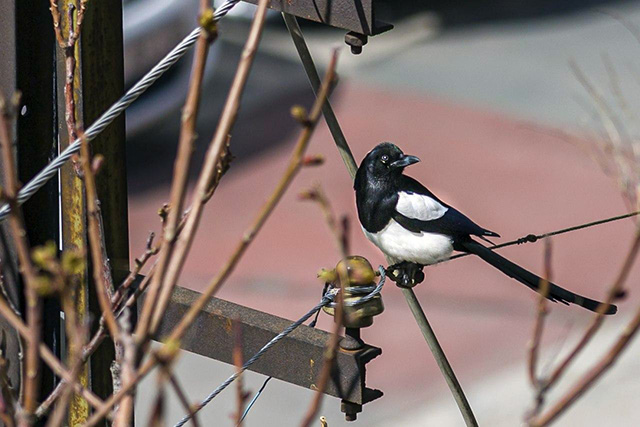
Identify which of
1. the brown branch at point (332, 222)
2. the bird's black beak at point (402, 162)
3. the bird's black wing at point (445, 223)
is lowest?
the brown branch at point (332, 222)

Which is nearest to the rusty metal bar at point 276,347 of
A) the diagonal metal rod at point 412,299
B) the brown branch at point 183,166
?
the diagonal metal rod at point 412,299

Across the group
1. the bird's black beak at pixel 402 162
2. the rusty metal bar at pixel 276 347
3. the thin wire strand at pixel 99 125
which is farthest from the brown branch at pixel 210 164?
the bird's black beak at pixel 402 162

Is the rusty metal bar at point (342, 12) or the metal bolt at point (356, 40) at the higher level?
the rusty metal bar at point (342, 12)

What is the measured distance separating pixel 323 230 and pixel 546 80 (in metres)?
3.61

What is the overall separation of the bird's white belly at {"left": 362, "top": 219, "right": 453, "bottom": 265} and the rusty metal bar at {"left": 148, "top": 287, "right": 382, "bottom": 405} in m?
0.88

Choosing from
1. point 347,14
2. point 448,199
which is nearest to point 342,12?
point 347,14

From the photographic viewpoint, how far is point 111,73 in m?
2.48

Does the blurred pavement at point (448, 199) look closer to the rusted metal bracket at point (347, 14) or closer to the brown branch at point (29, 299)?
the rusted metal bracket at point (347, 14)

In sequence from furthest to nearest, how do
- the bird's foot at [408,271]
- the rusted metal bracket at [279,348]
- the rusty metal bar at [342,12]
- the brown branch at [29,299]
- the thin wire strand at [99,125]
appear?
1. the bird's foot at [408,271]
2. the rusted metal bracket at [279,348]
3. the rusty metal bar at [342,12]
4. the thin wire strand at [99,125]
5. the brown branch at [29,299]

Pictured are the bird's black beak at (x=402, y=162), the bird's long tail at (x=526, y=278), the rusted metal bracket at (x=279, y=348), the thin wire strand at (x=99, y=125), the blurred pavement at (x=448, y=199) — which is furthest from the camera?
the blurred pavement at (x=448, y=199)

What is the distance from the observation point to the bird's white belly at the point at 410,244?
326 cm

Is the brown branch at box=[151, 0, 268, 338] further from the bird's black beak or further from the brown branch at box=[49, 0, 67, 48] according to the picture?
the bird's black beak

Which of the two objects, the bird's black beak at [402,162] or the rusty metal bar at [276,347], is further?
the bird's black beak at [402,162]

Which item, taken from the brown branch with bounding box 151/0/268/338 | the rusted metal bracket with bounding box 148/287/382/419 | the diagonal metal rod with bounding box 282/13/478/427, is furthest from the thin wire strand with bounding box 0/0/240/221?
the brown branch with bounding box 151/0/268/338
